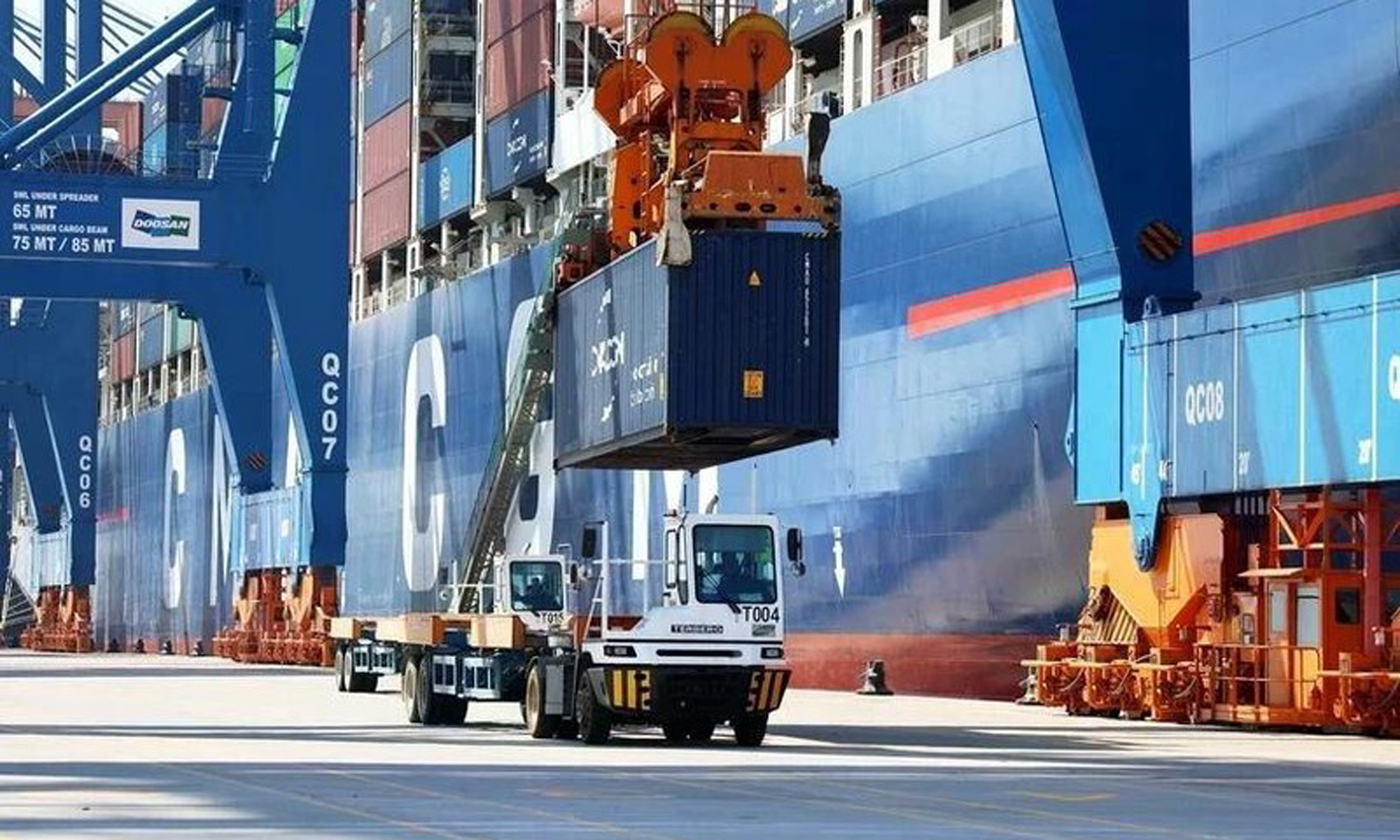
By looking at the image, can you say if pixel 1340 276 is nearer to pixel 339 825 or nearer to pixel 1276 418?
pixel 1276 418

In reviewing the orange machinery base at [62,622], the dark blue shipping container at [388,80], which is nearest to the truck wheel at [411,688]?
the dark blue shipping container at [388,80]

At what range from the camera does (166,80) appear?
273 feet

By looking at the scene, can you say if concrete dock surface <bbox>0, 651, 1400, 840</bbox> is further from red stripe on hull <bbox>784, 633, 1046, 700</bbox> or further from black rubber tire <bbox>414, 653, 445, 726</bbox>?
red stripe on hull <bbox>784, 633, 1046, 700</bbox>

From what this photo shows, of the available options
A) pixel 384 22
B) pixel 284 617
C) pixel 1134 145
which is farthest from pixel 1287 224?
pixel 384 22

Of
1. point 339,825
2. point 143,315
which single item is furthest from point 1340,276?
point 143,315

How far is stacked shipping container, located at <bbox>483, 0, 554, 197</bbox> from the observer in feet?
190

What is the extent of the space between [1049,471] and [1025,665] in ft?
10.2

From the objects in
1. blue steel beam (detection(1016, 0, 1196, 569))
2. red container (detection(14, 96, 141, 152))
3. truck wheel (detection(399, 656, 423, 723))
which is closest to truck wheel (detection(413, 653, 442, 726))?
truck wheel (detection(399, 656, 423, 723))

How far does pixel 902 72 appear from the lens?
43.1 m

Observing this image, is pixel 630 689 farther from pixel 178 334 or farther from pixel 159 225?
pixel 178 334

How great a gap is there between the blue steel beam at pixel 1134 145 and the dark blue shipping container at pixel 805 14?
12.6 m

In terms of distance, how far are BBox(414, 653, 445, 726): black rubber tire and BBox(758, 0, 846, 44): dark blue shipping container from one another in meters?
15.9

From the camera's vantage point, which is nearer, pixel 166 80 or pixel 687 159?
pixel 687 159

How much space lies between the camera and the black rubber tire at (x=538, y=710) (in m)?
27.1
